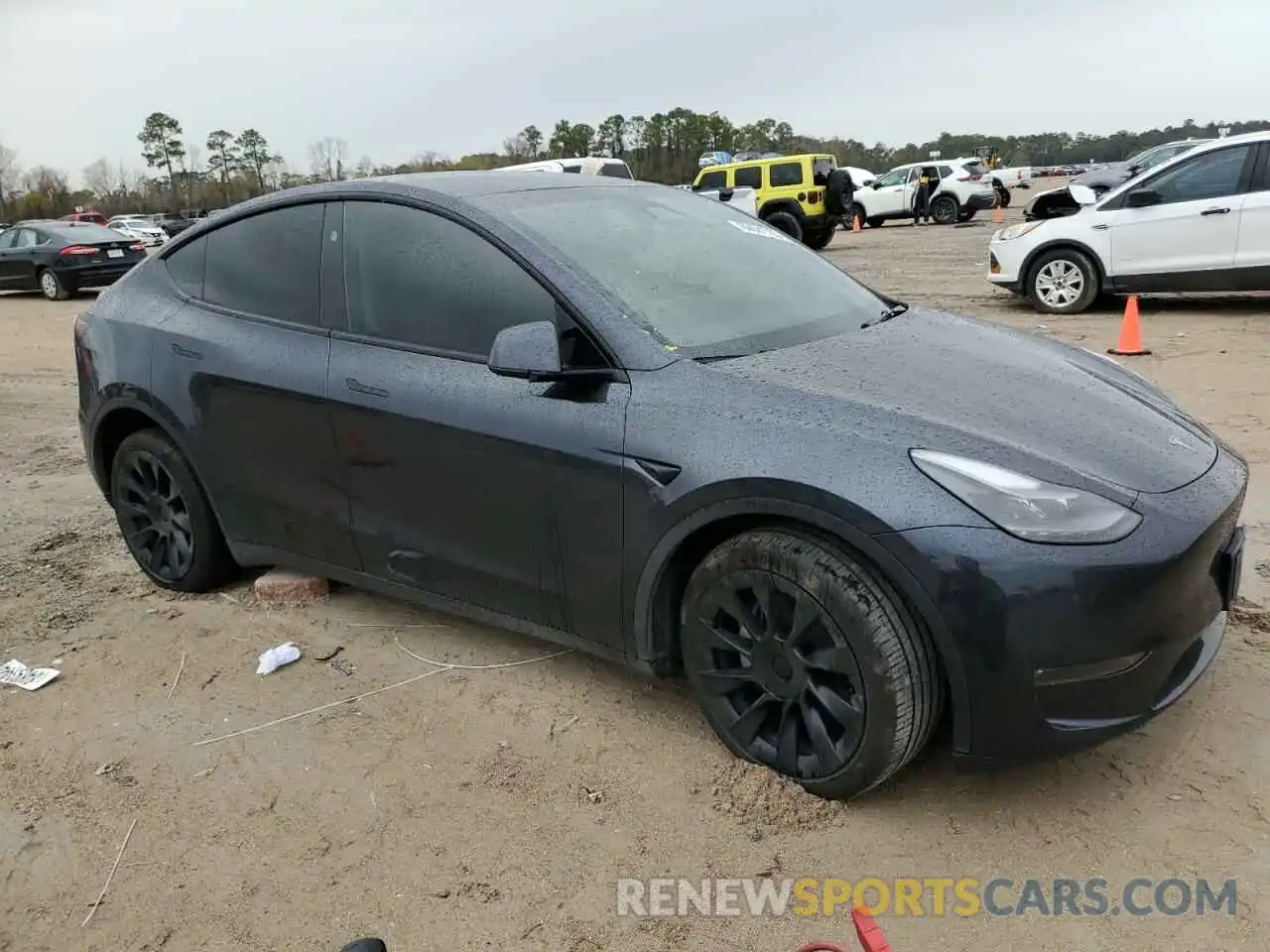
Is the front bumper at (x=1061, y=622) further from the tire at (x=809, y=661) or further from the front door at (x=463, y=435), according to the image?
the front door at (x=463, y=435)

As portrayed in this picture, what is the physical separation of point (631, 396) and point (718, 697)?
86cm

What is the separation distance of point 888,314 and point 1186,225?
768 cm

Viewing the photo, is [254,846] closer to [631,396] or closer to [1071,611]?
[631,396]

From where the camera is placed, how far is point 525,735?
3.16 meters

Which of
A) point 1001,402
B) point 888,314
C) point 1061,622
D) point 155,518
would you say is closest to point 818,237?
point 888,314

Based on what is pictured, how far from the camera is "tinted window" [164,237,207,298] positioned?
4066 mm

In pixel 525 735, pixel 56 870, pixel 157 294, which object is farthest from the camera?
pixel 157 294

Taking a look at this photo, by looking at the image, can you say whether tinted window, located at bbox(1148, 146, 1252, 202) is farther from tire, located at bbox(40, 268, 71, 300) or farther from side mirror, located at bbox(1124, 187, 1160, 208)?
tire, located at bbox(40, 268, 71, 300)

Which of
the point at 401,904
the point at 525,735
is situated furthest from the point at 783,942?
the point at 525,735

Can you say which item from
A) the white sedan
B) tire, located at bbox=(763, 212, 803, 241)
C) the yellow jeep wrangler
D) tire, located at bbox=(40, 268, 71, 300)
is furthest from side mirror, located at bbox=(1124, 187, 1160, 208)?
Result: the white sedan

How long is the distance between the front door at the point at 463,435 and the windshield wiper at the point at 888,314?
3.32 feet

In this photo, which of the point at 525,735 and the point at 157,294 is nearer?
the point at 525,735

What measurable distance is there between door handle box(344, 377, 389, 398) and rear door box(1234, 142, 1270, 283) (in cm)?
903

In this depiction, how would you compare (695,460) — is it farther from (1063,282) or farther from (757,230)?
(1063,282)
